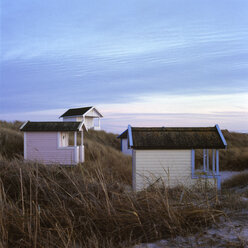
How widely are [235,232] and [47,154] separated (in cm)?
1577

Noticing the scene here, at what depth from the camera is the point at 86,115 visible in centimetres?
3688

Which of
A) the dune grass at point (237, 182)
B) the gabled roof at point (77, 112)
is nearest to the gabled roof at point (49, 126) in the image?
the dune grass at point (237, 182)

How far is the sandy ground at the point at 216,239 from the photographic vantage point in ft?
9.78

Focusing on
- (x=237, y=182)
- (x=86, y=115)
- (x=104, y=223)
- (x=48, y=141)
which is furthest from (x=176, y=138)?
(x=86, y=115)

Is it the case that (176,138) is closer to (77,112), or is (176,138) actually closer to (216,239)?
(216,239)

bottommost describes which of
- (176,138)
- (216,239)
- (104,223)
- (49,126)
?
(216,239)

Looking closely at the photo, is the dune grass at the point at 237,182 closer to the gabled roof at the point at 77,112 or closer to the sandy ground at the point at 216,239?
the sandy ground at the point at 216,239

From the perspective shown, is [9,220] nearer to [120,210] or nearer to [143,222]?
→ [120,210]

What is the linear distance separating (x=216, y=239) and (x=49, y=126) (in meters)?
15.7

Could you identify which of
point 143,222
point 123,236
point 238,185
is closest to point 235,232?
point 143,222

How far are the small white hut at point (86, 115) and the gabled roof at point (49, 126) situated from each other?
17253 mm

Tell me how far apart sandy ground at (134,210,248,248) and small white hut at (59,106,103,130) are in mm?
32394

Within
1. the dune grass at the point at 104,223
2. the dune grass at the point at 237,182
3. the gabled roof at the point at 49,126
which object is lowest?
the dune grass at the point at 237,182

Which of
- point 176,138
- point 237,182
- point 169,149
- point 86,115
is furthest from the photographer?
point 86,115
